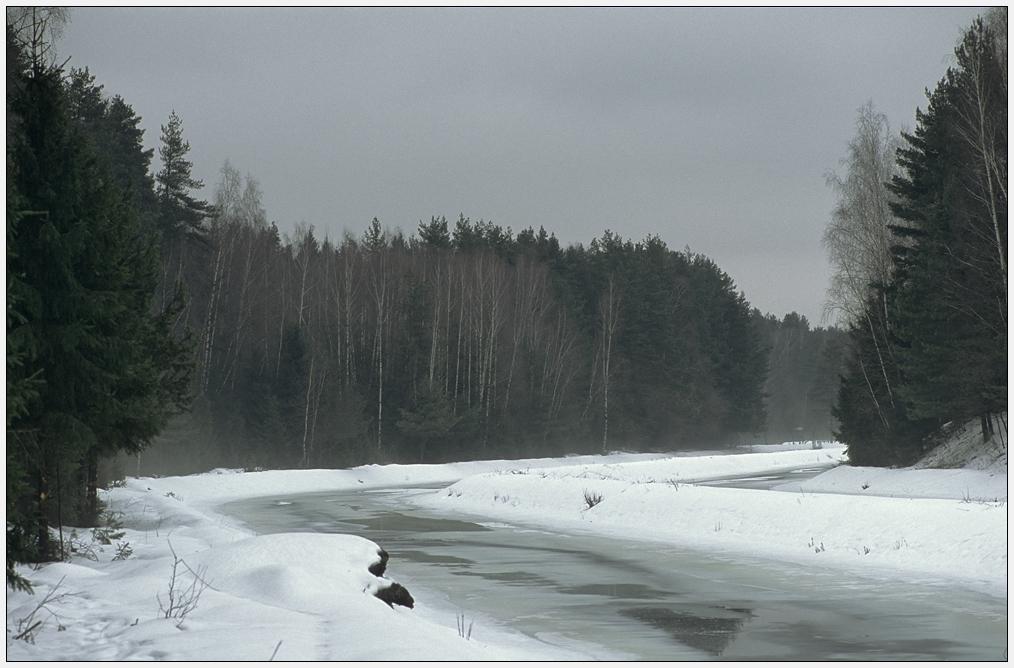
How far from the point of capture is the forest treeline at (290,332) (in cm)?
1107

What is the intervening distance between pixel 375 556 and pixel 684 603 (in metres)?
3.91

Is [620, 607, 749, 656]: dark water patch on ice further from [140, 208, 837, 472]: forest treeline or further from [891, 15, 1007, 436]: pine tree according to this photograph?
[140, 208, 837, 472]: forest treeline

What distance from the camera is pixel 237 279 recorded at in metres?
57.2

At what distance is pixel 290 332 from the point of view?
5056 cm

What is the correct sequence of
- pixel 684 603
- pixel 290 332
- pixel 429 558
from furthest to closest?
pixel 290 332 < pixel 429 558 < pixel 684 603

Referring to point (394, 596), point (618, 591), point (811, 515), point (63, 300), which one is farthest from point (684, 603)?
point (63, 300)

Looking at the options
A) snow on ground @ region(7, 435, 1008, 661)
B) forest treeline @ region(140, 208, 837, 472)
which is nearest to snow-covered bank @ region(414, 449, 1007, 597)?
snow on ground @ region(7, 435, 1008, 661)

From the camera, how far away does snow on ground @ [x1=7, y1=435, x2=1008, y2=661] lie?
729 cm

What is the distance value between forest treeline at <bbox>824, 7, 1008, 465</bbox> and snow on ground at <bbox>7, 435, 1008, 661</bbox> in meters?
2.23

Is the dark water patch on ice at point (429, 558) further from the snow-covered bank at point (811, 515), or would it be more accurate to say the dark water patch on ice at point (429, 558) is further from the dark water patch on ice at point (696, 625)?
the dark water patch on ice at point (696, 625)

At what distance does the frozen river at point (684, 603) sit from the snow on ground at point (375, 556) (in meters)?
0.74

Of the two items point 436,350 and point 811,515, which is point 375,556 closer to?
point 811,515

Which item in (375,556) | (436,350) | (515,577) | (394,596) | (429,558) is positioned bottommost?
(429,558)

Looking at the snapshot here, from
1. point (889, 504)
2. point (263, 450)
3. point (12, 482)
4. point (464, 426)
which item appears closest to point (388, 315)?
point (464, 426)
